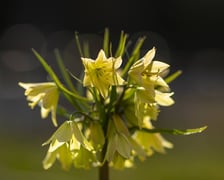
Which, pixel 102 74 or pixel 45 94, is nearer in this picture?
pixel 102 74

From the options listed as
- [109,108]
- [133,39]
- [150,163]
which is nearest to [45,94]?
[109,108]

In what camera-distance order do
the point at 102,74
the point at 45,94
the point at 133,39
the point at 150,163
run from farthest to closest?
the point at 133,39
the point at 150,163
the point at 45,94
the point at 102,74

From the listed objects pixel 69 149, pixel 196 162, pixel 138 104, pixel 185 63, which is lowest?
pixel 185 63

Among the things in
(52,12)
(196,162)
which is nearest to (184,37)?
(52,12)

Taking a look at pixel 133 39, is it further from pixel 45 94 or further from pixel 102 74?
pixel 102 74

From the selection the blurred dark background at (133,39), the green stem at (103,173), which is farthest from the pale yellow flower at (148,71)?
the blurred dark background at (133,39)
